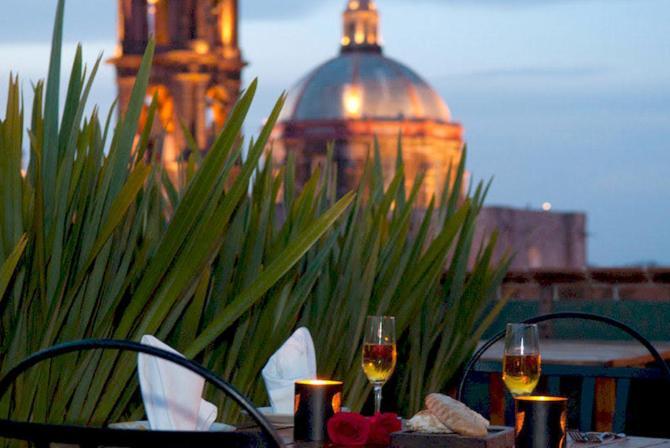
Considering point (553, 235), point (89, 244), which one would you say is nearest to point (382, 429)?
point (89, 244)

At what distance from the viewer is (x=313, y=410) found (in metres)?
3.40

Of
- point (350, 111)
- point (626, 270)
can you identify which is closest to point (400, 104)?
point (350, 111)

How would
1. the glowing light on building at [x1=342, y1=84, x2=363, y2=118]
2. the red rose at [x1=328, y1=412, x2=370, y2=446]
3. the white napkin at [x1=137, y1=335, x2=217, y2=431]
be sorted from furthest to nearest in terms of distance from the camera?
the glowing light on building at [x1=342, y1=84, x2=363, y2=118] < the red rose at [x1=328, y1=412, x2=370, y2=446] < the white napkin at [x1=137, y1=335, x2=217, y2=431]

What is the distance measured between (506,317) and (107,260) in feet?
19.3

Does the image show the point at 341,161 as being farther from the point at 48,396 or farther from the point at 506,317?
the point at 48,396

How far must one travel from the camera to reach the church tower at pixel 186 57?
147ft

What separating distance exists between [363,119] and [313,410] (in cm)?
6058

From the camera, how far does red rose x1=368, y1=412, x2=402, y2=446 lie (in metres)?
3.37

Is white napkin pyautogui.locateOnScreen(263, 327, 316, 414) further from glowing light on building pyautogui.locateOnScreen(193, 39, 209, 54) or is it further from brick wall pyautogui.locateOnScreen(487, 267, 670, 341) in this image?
glowing light on building pyautogui.locateOnScreen(193, 39, 209, 54)

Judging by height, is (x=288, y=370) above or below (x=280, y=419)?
above

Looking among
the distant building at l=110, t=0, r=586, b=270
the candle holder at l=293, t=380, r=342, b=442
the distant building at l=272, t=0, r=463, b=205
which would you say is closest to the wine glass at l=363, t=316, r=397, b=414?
the candle holder at l=293, t=380, r=342, b=442

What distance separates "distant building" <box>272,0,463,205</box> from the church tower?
16223 mm

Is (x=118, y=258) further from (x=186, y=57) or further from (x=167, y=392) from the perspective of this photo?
(x=186, y=57)

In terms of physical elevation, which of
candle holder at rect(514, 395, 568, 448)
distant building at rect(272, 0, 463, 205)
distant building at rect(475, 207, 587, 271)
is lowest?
distant building at rect(475, 207, 587, 271)
